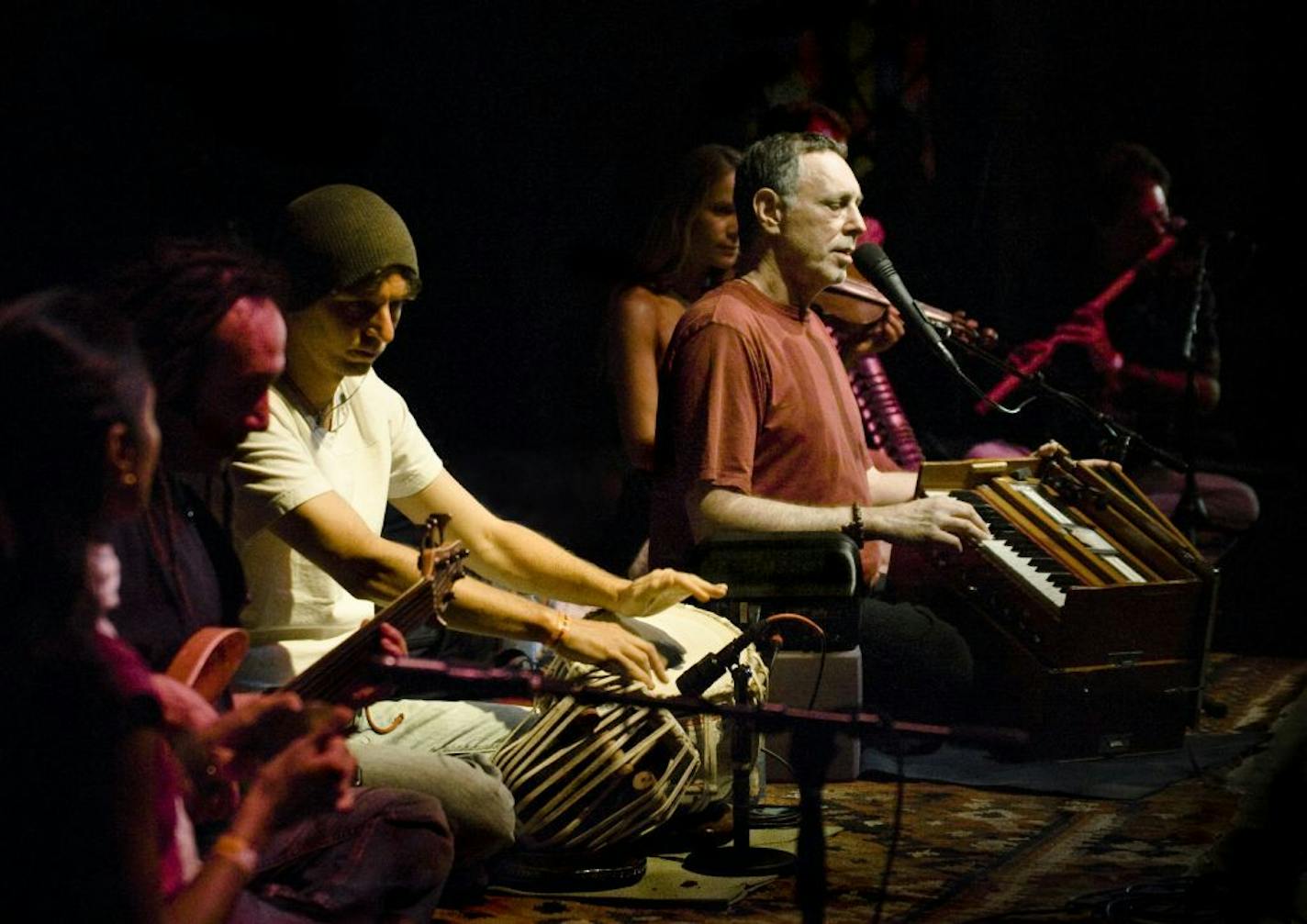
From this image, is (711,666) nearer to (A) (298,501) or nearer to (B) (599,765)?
(B) (599,765)

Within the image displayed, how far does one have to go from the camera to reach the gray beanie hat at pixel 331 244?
3.53m

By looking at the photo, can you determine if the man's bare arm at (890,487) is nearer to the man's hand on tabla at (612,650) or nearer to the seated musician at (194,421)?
the man's hand on tabla at (612,650)

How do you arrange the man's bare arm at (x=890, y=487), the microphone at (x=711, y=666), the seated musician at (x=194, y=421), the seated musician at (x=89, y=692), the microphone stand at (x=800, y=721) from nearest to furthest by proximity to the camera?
the seated musician at (x=89, y=692), the microphone stand at (x=800, y=721), the seated musician at (x=194, y=421), the microphone at (x=711, y=666), the man's bare arm at (x=890, y=487)

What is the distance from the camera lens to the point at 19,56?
145 inches

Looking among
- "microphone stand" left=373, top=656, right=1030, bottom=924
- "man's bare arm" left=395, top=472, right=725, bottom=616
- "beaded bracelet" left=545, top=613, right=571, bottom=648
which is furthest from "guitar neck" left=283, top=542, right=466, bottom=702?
"man's bare arm" left=395, top=472, right=725, bottom=616

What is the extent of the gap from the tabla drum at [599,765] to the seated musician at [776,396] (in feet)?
2.14

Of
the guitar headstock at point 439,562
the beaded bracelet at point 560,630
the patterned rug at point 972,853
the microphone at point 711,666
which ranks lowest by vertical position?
the patterned rug at point 972,853

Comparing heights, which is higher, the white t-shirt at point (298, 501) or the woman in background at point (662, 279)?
the woman in background at point (662, 279)

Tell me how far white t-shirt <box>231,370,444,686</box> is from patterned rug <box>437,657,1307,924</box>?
2.44 feet

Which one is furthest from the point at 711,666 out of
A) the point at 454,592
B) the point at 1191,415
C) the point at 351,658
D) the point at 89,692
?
the point at 1191,415

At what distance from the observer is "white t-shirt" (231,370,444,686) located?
3.45 metres

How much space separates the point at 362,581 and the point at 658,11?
2705mm

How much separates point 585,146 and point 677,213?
0.39 m

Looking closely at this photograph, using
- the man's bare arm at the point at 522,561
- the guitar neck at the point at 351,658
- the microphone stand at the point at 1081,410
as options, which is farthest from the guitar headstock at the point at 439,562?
the microphone stand at the point at 1081,410
